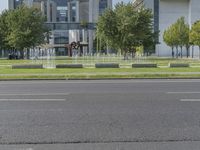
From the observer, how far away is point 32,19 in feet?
250

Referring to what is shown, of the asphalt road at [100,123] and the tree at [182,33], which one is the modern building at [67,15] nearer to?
the tree at [182,33]

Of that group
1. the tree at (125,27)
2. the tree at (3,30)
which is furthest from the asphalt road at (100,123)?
the tree at (3,30)

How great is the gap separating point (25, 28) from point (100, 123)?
6733 cm

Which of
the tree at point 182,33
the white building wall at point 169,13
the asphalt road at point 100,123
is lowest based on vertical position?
the asphalt road at point 100,123

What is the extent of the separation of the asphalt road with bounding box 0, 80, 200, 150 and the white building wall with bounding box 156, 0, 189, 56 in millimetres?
115482

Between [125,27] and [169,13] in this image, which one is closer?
[125,27]

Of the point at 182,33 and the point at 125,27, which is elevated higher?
the point at 125,27

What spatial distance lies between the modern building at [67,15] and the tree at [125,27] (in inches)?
3436

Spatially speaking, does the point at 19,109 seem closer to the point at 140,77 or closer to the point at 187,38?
the point at 140,77

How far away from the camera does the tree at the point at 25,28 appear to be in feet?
242

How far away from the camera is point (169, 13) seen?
13012cm

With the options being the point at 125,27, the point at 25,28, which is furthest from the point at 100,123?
the point at 25,28

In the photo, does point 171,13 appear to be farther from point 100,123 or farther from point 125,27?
point 100,123

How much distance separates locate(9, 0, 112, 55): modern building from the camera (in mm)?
161238
